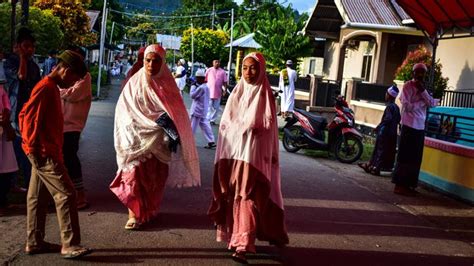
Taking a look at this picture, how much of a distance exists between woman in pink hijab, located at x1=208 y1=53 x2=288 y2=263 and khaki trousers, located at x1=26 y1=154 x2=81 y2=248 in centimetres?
122

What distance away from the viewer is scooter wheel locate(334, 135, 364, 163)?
11225 mm

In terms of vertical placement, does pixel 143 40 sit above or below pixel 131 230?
above

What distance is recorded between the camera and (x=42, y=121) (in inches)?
178

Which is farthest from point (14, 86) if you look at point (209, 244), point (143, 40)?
point (143, 40)

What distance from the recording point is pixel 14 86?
21.7ft

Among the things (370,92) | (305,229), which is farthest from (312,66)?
(305,229)

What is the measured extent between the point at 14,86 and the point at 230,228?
130 inches

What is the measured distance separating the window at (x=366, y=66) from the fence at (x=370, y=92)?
384cm

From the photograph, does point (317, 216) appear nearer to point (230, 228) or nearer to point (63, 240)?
point (230, 228)

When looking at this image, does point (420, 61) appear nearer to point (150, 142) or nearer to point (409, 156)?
point (409, 156)

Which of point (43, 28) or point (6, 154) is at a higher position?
point (43, 28)

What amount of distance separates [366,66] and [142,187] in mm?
17220

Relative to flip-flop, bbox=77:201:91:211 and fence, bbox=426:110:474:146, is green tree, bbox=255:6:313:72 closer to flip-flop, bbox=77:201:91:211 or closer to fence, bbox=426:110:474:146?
fence, bbox=426:110:474:146

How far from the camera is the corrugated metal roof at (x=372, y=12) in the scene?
18.0 m
